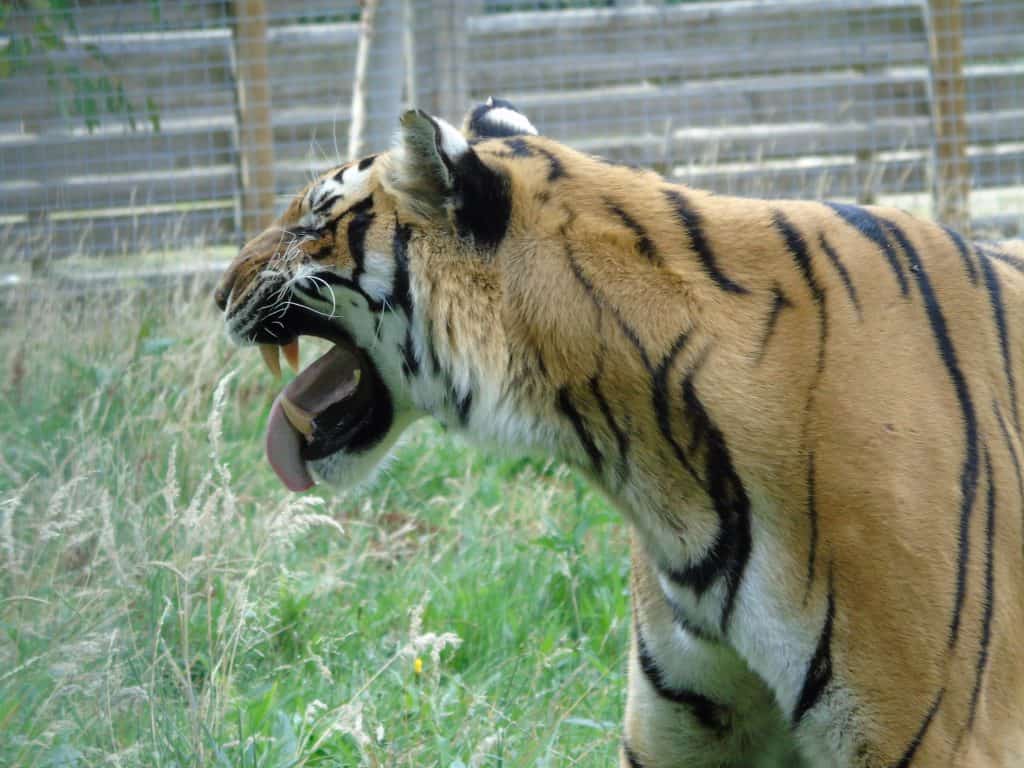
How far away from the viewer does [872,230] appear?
2465 millimetres

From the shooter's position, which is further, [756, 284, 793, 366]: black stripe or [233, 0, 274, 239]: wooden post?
[233, 0, 274, 239]: wooden post

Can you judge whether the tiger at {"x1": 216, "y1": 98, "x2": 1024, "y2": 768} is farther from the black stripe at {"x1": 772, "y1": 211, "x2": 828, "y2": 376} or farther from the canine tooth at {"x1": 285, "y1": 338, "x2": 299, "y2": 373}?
the canine tooth at {"x1": 285, "y1": 338, "x2": 299, "y2": 373}

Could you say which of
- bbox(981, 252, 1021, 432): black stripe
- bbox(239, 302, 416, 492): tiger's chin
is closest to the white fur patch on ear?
bbox(239, 302, 416, 492): tiger's chin

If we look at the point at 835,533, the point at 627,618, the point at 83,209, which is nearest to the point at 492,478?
the point at 627,618

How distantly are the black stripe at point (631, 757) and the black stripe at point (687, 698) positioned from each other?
179mm

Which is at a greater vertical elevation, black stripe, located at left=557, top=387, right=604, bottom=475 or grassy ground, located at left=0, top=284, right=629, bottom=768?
black stripe, located at left=557, top=387, right=604, bottom=475

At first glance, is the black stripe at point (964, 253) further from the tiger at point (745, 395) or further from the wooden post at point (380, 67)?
the wooden post at point (380, 67)

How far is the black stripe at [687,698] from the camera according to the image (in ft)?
8.37

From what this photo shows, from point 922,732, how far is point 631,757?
74cm

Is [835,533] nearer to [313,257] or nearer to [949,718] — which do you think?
[949,718]

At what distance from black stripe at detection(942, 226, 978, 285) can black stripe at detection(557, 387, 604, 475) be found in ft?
2.54

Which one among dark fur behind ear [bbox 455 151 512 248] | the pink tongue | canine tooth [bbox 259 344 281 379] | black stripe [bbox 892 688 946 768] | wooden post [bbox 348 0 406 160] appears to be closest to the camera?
black stripe [bbox 892 688 946 768]

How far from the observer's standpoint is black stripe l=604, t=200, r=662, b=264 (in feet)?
7.66

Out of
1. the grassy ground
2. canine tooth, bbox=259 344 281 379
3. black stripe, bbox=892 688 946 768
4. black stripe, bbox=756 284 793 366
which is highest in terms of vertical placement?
black stripe, bbox=756 284 793 366
